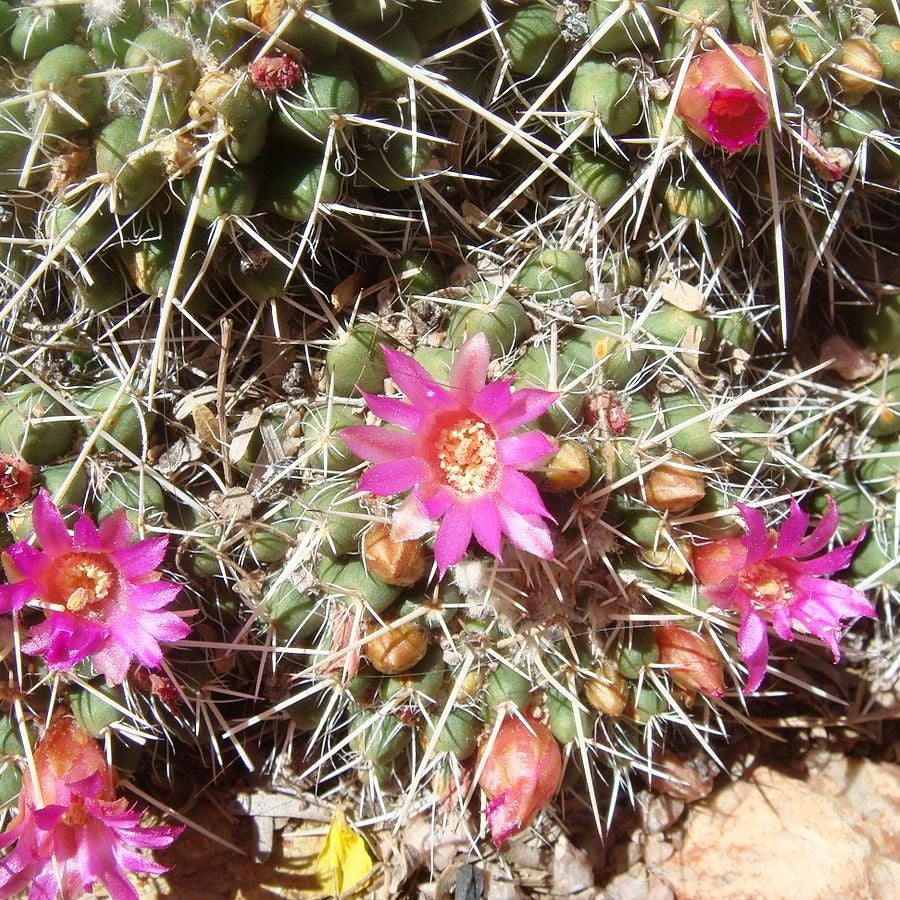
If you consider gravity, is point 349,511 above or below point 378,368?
below

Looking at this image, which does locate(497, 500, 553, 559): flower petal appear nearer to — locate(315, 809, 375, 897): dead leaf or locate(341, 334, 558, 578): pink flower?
locate(341, 334, 558, 578): pink flower

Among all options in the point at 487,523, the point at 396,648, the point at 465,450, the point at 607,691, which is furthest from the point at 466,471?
the point at 607,691

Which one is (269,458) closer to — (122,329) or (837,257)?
(122,329)

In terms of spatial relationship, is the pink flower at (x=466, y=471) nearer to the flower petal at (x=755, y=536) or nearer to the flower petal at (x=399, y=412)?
the flower petal at (x=399, y=412)

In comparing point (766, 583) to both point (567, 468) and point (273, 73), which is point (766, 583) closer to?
point (567, 468)

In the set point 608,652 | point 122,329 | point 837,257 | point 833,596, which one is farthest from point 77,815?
point 837,257

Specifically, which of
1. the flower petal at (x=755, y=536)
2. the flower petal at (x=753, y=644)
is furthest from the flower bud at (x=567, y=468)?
the flower petal at (x=753, y=644)
